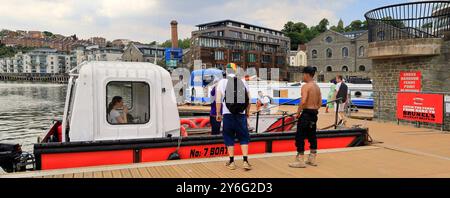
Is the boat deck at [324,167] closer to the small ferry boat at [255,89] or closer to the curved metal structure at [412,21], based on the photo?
the curved metal structure at [412,21]

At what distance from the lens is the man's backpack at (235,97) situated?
6.28 metres

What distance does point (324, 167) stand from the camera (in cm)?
665

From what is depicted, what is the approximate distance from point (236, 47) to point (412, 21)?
69979 mm

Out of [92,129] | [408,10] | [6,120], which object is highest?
[408,10]

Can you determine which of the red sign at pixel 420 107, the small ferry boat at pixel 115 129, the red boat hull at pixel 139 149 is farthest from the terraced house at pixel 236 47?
the small ferry boat at pixel 115 129

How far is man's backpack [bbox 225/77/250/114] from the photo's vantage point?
247 inches

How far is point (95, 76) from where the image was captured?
686cm

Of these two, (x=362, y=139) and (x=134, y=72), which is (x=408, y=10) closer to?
(x=362, y=139)

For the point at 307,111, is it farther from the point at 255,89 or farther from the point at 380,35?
the point at 255,89

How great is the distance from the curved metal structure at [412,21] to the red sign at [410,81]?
1302 mm

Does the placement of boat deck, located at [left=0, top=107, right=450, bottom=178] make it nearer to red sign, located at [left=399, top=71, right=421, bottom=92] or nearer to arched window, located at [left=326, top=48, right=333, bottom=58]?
red sign, located at [left=399, top=71, right=421, bottom=92]

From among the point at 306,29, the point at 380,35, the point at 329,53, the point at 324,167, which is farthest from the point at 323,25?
the point at 324,167
